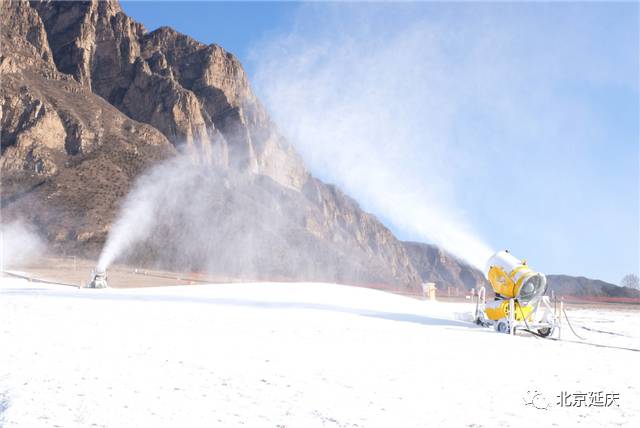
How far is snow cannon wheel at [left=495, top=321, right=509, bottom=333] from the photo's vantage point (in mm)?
17952

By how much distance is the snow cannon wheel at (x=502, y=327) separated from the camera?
17952mm

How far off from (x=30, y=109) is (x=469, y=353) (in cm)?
10677

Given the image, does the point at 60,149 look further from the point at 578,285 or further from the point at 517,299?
the point at 578,285

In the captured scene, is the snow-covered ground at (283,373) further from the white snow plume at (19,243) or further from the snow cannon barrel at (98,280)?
the white snow plume at (19,243)

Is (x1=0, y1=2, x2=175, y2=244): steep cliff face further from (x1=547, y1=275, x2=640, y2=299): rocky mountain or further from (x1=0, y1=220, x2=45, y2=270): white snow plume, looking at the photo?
(x1=547, y1=275, x2=640, y2=299): rocky mountain

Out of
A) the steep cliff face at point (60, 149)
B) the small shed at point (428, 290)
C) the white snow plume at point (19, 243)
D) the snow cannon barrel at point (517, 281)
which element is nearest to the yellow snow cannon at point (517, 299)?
the snow cannon barrel at point (517, 281)

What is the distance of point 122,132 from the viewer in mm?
113750

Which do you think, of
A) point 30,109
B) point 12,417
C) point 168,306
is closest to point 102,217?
point 30,109

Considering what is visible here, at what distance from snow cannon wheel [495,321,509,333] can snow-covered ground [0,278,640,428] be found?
39.1 inches

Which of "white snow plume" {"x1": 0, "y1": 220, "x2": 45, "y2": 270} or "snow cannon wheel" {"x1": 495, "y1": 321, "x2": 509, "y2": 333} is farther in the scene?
"white snow plume" {"x1": 0, "y1": 220, "x2": 45, "y2": 270}

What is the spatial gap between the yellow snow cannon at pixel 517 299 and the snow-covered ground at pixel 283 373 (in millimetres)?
1183

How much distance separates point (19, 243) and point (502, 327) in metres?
75.0

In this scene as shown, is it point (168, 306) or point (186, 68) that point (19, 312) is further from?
point (186, 68)

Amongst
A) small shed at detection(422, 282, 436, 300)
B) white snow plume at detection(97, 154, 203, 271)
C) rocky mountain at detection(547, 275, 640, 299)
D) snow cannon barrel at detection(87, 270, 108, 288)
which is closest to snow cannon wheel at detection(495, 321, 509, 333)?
small shed at detection(422, 282, 436, 300)
